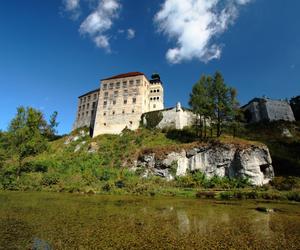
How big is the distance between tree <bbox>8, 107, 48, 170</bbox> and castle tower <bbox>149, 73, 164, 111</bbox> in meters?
31.6

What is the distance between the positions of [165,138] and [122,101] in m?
19.5

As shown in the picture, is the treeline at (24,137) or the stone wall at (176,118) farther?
the stone wall at (176,118)

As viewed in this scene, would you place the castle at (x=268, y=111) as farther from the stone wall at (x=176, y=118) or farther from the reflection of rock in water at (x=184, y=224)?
the reflection of rock in water at (x=184, y=224)

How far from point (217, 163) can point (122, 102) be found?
110 feet

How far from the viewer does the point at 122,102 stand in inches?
2256


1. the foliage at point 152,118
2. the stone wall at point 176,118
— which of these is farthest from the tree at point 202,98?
the foliage at point 152,118

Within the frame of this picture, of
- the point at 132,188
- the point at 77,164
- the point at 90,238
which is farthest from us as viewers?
the point at 77,164

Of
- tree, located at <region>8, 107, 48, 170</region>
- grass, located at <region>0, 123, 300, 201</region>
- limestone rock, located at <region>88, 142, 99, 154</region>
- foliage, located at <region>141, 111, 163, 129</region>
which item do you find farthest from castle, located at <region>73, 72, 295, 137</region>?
tree, located at <region>8, 107, 48, 170</region>

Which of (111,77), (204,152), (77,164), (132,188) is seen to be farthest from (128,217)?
(111,77)

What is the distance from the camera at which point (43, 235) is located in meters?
7.39

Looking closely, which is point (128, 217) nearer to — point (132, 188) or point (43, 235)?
point (43, 235)

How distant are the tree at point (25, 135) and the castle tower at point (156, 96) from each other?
31.6m

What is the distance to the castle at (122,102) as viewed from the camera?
55.6 meters

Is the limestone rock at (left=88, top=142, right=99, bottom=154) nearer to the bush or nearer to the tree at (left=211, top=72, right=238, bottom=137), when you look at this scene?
the bush
